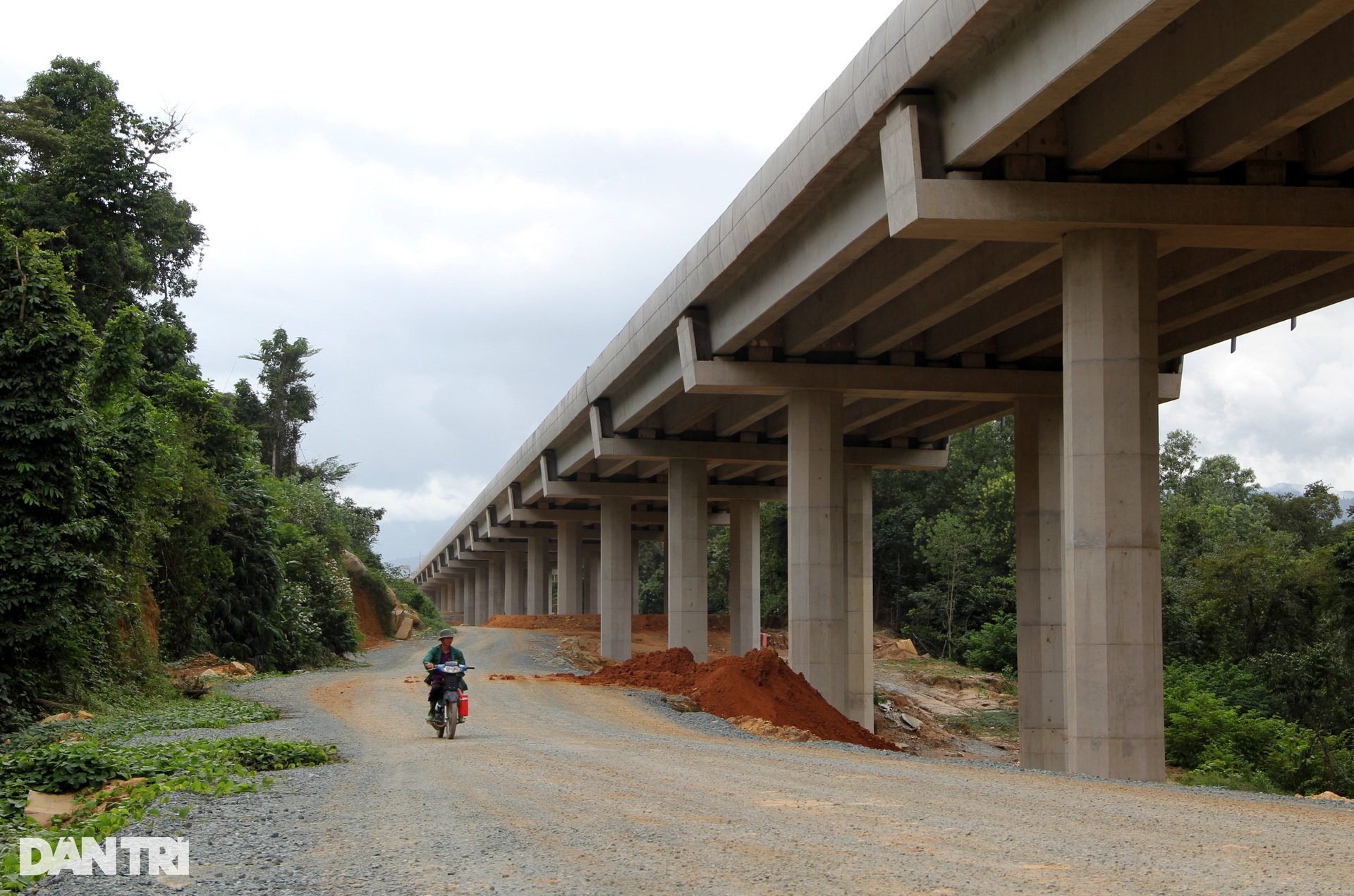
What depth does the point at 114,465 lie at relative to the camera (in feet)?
77.9

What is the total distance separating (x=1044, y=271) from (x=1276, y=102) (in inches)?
322

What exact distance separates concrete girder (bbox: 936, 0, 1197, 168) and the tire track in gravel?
740 centimetres

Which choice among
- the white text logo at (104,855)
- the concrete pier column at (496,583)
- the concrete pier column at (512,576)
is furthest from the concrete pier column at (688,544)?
the concrete pier column at (496,583)

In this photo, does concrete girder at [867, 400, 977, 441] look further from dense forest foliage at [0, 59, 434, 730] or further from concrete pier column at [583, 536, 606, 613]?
concrete pier column at [583, 536, 606, 613]

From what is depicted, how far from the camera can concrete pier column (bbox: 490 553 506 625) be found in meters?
98.9

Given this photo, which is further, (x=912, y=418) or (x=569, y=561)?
(x=569, y=561)

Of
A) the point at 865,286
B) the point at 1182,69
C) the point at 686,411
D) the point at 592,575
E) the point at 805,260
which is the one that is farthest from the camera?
the point at 592,575

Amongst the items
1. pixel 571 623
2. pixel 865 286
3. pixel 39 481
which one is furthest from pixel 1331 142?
pixel 571 623

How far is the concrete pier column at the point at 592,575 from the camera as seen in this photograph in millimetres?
96625

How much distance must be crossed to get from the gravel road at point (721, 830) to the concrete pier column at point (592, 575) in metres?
79.9

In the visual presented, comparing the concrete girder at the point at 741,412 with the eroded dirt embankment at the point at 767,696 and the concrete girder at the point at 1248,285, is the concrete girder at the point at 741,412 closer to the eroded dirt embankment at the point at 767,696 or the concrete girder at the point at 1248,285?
the eroded dirt embankment at the point at 767,696

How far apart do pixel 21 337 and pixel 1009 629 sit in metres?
46.2

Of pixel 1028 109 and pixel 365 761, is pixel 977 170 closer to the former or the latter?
pixel 1028 109

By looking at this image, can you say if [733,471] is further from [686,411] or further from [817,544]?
[817,544]
